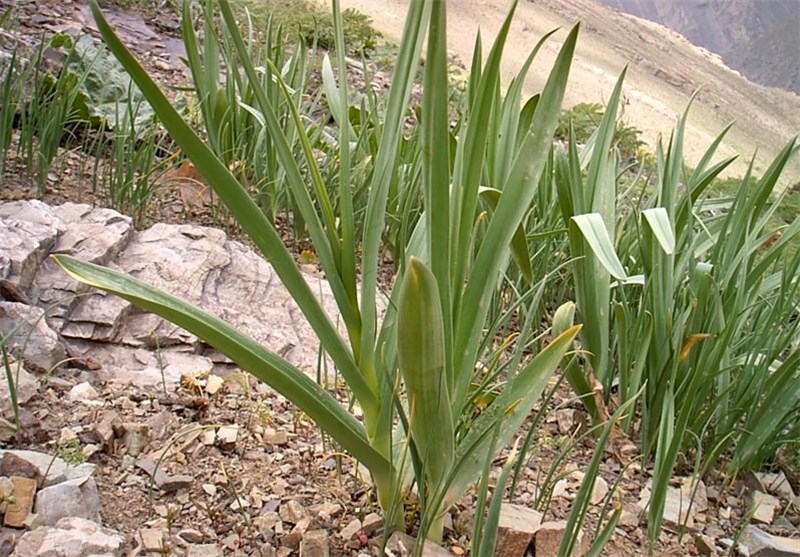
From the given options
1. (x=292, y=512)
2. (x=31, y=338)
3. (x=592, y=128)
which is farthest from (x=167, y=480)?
(x=592, y=128)

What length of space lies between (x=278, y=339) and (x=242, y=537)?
0.63m

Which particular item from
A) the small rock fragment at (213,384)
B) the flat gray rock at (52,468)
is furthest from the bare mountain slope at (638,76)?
the flat gray rock at (52,468)

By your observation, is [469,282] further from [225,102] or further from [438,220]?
[225,102]

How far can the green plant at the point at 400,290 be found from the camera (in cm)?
88

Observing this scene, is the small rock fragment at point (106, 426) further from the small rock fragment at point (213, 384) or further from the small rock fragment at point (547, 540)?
the small rock fragment at point (547, 540)

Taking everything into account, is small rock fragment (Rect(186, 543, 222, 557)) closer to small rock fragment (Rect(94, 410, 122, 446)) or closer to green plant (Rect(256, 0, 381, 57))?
small rock fragment (Rect(94, 410, 122, 446))

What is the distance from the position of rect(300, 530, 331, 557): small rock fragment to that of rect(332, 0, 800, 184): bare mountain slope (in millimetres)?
3961

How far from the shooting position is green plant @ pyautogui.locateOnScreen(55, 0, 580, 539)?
2.87 feet

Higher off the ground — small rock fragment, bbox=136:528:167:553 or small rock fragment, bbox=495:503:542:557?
small rock fragment, bbox=495:503:542:557

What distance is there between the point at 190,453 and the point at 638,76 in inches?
221

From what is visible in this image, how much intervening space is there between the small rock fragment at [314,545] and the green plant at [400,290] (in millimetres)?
99

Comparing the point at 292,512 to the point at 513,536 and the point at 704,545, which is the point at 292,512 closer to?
the point at 513,536

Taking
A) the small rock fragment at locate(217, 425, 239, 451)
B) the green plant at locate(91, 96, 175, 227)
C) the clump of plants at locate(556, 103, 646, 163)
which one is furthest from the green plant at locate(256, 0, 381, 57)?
the small rock fragment at locate(217, 425, 239, 451)

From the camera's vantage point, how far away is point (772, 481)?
1442 millimetres
